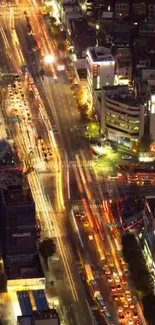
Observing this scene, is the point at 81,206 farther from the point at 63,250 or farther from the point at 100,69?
the point at 100,69

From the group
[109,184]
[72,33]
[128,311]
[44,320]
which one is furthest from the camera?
[72,33]

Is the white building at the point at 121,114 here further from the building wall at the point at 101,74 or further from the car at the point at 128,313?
the car at the point at 128,313

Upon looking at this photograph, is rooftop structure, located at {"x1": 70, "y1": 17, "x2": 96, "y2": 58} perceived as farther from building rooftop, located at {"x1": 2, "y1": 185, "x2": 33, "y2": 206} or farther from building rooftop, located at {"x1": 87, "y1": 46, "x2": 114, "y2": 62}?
building rooftop, located at {"x1": 2, "y1": 185, "x2": 33, "y2": 206}

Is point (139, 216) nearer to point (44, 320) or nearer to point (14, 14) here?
point (44, 320)

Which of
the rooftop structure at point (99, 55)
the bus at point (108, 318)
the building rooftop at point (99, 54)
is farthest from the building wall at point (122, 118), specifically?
the bus at point (108, 318)

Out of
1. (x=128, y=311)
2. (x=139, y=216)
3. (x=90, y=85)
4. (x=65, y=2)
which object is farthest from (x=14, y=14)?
(x=128, y=311)

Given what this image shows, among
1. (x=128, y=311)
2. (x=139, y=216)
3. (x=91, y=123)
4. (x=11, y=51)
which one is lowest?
(x=128, y=311)
